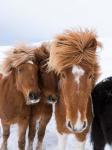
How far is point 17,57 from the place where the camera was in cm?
623

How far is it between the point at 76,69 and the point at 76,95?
379 mm

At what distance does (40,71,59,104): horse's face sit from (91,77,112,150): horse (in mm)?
689

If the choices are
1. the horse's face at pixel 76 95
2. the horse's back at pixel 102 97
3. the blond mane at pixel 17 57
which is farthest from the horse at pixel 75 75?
the blond mane at pixel 17 57

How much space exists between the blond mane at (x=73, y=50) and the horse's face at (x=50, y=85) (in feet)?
1.86

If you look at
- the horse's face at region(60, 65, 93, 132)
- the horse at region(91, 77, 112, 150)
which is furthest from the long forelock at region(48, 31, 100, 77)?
the horse at region(91, 77, 112, 150)

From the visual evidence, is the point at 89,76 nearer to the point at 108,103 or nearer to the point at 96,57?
the point at 96,57

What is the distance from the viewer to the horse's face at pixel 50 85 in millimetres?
5906

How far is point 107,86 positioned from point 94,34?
3.61 ft

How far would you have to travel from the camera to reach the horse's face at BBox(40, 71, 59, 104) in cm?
591

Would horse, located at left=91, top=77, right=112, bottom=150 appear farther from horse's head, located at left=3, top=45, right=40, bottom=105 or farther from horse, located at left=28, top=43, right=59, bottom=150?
horse's head, located at left=3, top=45, right=40, bottom=105

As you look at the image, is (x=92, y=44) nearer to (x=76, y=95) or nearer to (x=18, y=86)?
(x=76, y=95)

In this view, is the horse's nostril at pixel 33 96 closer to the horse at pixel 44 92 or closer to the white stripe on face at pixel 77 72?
the horse at pixel 44 92

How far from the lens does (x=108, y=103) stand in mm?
5871

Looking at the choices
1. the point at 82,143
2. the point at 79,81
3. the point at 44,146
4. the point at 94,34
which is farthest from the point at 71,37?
the point at 44,146
